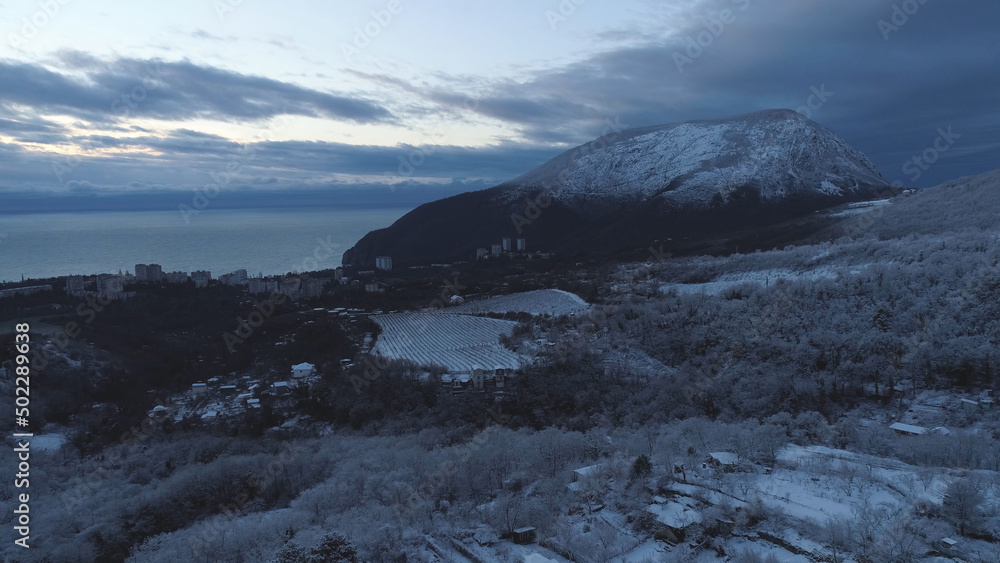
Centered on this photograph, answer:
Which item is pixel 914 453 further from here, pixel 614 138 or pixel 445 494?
pixel 614 138

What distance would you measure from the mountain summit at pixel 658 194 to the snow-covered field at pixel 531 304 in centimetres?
2403

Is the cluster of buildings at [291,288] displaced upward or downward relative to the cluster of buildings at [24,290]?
downward

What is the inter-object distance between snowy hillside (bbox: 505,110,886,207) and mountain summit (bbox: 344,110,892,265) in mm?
202

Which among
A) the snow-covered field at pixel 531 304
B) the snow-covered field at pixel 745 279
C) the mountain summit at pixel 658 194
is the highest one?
the mountain summit at pixel 658 194

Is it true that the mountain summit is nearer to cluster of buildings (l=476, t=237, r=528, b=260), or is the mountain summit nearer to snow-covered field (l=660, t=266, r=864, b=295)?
cluster of buildings (l=476, t=237, r=528, b=260)

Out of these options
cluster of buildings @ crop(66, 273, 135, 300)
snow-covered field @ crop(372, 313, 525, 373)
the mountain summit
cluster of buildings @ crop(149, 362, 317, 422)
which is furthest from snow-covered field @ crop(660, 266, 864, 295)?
cluster of buildings @ crop(66, 273, 135, 300)

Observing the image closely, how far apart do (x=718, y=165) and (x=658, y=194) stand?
482 inches

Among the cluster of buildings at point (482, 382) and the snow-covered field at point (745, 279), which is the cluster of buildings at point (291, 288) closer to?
the snow-covered field at point (745, 279)

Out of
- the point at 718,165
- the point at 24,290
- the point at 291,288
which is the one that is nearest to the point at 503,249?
the point at 291,288

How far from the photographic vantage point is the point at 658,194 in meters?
82.3

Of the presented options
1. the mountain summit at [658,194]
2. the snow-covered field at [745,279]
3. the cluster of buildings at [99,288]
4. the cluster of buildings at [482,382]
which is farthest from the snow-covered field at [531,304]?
the mountain summit at [658,194]

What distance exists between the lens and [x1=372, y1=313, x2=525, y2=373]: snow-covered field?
2236 cm

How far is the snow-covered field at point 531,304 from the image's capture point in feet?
110

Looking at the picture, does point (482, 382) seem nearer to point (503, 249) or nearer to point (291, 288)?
point (291, 288)
